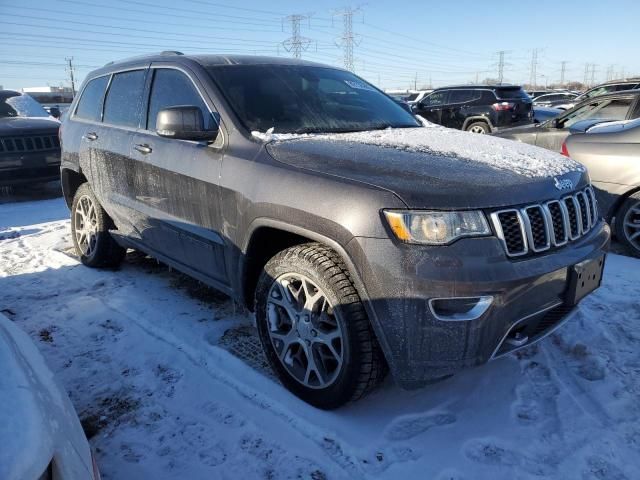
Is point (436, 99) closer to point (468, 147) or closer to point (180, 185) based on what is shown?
point (468, 147)

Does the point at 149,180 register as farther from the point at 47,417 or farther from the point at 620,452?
the point at 620,452

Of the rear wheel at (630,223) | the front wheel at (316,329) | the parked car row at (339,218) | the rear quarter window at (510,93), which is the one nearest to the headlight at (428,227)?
the parked car row at (339,218)

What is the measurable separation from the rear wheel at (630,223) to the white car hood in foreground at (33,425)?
504 cm

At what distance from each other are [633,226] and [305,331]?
12.9 feet

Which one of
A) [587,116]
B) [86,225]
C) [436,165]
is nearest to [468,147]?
[436,165]

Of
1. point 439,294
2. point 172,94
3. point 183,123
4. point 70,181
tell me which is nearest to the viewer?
point 439,294

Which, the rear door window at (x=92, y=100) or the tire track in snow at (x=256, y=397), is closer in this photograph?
the tire track in snow at (x=256, y=397)

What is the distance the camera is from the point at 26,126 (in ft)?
26.8

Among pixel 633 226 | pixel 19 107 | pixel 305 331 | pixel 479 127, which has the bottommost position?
pixel 633 226

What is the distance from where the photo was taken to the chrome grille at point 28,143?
7.85 metres

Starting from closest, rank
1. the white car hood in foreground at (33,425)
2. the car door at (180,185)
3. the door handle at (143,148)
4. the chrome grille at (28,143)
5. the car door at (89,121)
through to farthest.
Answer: the white car hood in foreground at (33,425)
the car door at (180,185)
the door handle at (143,148)
the car door at (89,121)
the chrome grille at (28,143)

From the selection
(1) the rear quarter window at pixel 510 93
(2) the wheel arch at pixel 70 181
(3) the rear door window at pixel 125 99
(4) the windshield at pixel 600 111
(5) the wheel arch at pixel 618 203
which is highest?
(3) the rear door window at pixel 125 99

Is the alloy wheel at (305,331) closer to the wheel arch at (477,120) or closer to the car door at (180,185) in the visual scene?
the car door at (180,185)

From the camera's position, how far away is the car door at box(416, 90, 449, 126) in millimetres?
14367
